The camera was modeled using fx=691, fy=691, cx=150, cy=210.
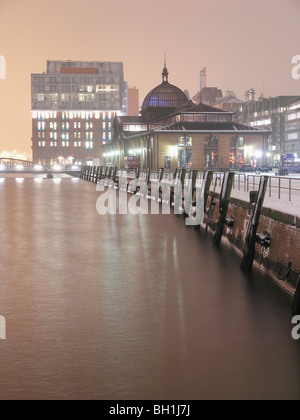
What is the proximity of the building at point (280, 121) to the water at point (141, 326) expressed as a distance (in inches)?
6175

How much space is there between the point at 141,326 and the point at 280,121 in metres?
179

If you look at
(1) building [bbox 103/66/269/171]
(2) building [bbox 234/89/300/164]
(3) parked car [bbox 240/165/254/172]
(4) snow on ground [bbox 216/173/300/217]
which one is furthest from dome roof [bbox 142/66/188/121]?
(4) snow on ground [bbox 216/173/300/217]

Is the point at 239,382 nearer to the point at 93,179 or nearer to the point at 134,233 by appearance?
the point at 134,233

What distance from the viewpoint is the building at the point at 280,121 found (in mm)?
175250

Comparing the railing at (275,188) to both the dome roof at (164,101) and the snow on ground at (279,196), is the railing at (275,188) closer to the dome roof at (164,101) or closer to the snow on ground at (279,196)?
the snow on ground at (279,196)

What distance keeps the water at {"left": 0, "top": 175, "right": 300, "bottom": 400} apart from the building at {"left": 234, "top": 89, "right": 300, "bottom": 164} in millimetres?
156850

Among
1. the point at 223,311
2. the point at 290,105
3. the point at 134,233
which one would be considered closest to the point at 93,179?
the point at 134,233

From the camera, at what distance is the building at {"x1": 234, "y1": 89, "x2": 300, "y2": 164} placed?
17525 centimetres

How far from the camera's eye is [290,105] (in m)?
178

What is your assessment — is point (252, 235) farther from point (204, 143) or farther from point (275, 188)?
point (204, 143)

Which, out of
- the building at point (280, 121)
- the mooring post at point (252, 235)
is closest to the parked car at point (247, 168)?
the mooring post at point (252, 235)

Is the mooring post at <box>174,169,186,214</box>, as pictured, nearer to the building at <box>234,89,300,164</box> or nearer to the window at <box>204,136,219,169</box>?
the window at <box>204,136,219,169</box>
